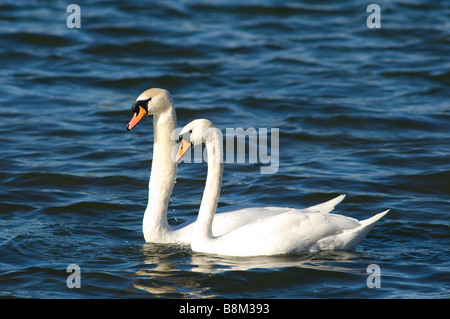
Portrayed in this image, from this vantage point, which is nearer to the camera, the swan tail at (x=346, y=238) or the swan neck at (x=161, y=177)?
the swan tail at (x=346, y=238)

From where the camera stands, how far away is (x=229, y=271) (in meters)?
8.00

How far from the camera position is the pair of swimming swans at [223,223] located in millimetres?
8242

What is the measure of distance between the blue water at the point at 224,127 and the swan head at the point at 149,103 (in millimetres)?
1456

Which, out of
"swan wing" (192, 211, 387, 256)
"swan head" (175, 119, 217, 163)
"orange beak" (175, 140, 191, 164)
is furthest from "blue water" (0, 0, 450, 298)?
"swan head" (175, 119, 217, 163)

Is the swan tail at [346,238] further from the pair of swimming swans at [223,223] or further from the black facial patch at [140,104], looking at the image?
the black facial patch at [140,104]

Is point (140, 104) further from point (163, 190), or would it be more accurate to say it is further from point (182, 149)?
point (163, 190)

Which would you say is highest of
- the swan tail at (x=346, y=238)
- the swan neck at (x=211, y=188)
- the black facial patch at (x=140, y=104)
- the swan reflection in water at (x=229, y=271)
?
the black facial patch at (x=140, y=104)

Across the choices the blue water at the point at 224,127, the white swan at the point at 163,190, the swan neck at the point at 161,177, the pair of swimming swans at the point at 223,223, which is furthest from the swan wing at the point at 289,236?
the swan neck at the point at 161,177

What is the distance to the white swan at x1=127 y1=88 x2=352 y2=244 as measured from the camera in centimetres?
883

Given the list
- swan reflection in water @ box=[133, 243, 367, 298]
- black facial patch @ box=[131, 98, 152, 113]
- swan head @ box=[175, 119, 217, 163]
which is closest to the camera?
swan reflection in water @ box=[133, 243, 367, 298]

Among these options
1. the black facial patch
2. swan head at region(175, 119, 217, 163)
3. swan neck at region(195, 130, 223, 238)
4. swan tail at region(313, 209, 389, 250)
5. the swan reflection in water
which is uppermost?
the black facial patch

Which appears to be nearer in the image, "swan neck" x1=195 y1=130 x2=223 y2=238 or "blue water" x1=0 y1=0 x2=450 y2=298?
"blue water" x1=0 y1=0 x2=450 y2=298

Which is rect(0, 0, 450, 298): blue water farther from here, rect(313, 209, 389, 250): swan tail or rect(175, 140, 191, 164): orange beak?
rect(175, 140, 191, 164): orange beak
